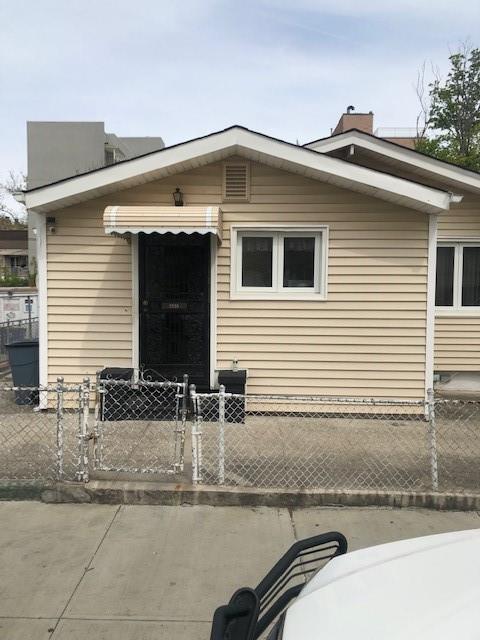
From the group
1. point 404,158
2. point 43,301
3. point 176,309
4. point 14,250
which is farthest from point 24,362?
point 14,250

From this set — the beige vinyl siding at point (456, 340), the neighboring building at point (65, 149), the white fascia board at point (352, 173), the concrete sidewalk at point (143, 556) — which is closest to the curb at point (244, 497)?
the concrete sidewalk at point (143, 556)

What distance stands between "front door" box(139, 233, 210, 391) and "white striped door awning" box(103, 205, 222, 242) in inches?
35.0

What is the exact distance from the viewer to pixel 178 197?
692 cm

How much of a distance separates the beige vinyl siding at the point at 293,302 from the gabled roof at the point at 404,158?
1.66 meters

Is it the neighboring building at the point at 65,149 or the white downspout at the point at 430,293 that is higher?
the neighboring building at the point at 65,149

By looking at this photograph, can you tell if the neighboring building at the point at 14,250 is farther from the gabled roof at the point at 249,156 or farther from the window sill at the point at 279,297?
the window sill at the point at 279,297

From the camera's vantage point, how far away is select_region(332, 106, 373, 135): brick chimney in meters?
14.5

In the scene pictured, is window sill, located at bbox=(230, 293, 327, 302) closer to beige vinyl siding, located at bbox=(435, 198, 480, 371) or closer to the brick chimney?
beige vinyl siding, located at bbox=(435, 198, 480, 371)

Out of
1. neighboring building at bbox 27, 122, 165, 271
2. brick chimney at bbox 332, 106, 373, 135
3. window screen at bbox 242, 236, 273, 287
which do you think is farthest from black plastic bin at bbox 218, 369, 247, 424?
neighboring building at bbox 27, 122, 165, 271

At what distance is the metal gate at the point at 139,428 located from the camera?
15.5 feet

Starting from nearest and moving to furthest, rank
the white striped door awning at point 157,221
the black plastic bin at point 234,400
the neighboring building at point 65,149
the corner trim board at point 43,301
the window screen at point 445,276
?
1. the white striped door awning at point 157,221
2. the black plastic bin at point 234,400
3. the corner trim board at point 43,301
4. the window screen at point 445,276
5. the neighboring building at point 65,149

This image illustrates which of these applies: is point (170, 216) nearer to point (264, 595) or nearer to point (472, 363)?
point (264, 595)

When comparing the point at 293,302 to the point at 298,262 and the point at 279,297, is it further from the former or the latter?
the point at 298,262

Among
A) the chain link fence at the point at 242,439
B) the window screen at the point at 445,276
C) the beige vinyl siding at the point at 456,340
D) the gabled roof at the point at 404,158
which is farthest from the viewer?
the window screen at the point at 445,276
